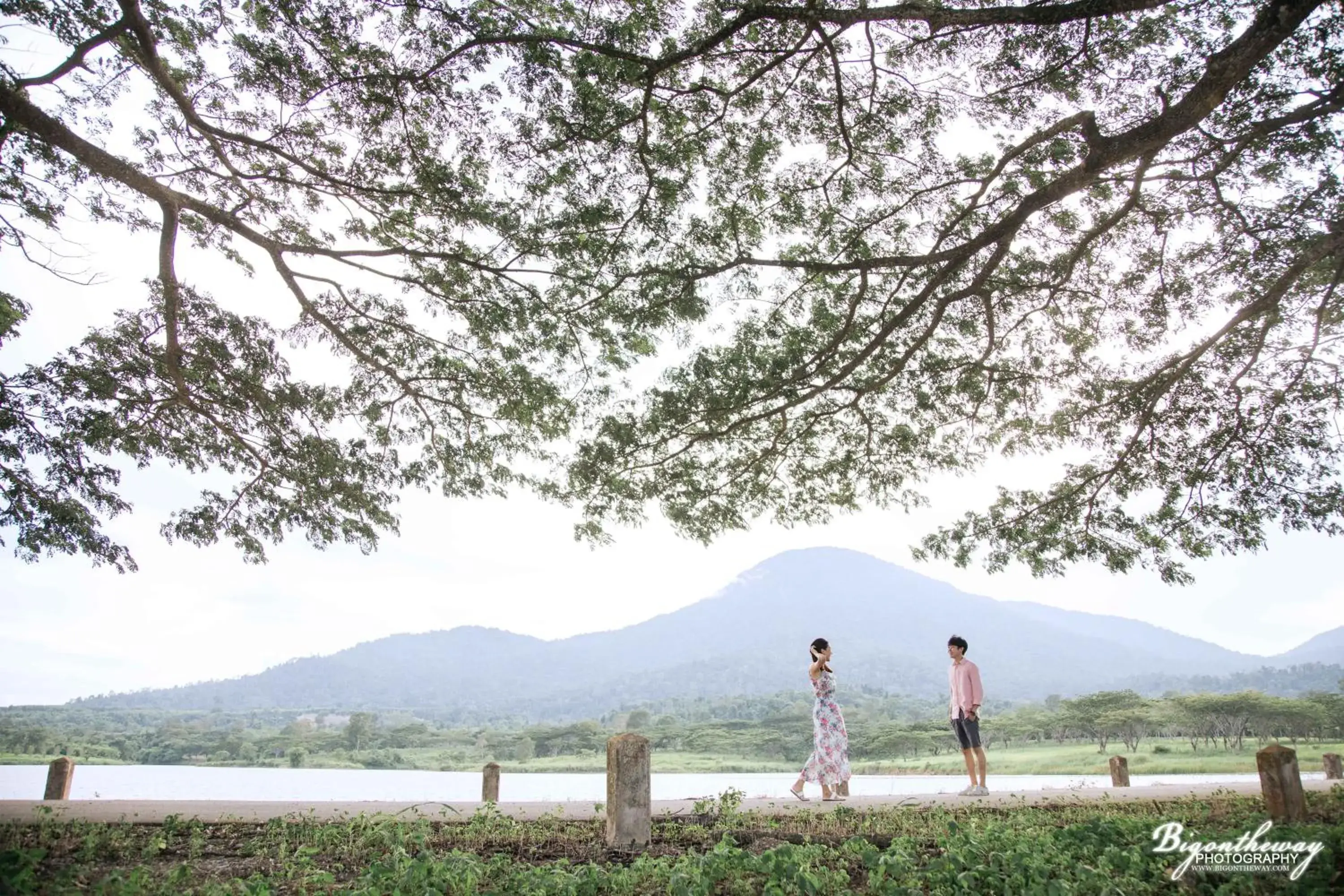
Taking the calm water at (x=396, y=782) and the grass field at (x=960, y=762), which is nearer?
the calm water at (x=396, y=782)

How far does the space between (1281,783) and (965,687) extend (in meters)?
3.07

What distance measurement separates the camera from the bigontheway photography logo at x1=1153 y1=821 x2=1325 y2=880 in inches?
161

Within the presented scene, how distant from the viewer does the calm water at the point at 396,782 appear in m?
16.1

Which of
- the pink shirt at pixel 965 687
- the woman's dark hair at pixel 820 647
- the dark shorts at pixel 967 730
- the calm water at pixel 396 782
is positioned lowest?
the calm water at pixel 396 782

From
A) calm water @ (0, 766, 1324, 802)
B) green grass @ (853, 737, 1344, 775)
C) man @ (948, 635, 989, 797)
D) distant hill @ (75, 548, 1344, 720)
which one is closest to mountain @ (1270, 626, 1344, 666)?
distant hill @ (75, 548, 1344, 720)

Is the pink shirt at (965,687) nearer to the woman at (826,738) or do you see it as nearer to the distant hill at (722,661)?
the woman at (826,738)

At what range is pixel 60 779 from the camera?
8672mm

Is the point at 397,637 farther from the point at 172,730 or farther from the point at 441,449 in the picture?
the point at 441,449

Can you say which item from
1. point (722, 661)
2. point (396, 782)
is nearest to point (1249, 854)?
point (396, 782)

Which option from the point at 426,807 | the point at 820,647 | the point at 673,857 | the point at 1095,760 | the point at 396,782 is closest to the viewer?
A: the point at 673,857

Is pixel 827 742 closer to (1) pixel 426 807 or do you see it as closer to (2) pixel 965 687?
(2) pixel 965 687

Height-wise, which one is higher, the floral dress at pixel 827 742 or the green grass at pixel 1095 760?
the floral dress at pixel 827 742

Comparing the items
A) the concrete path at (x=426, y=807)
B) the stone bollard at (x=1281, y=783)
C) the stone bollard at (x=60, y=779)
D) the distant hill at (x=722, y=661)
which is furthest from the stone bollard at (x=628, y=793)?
the distant hill at (x=722, y=661)

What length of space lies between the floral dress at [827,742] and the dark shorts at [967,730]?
1.27 metres
